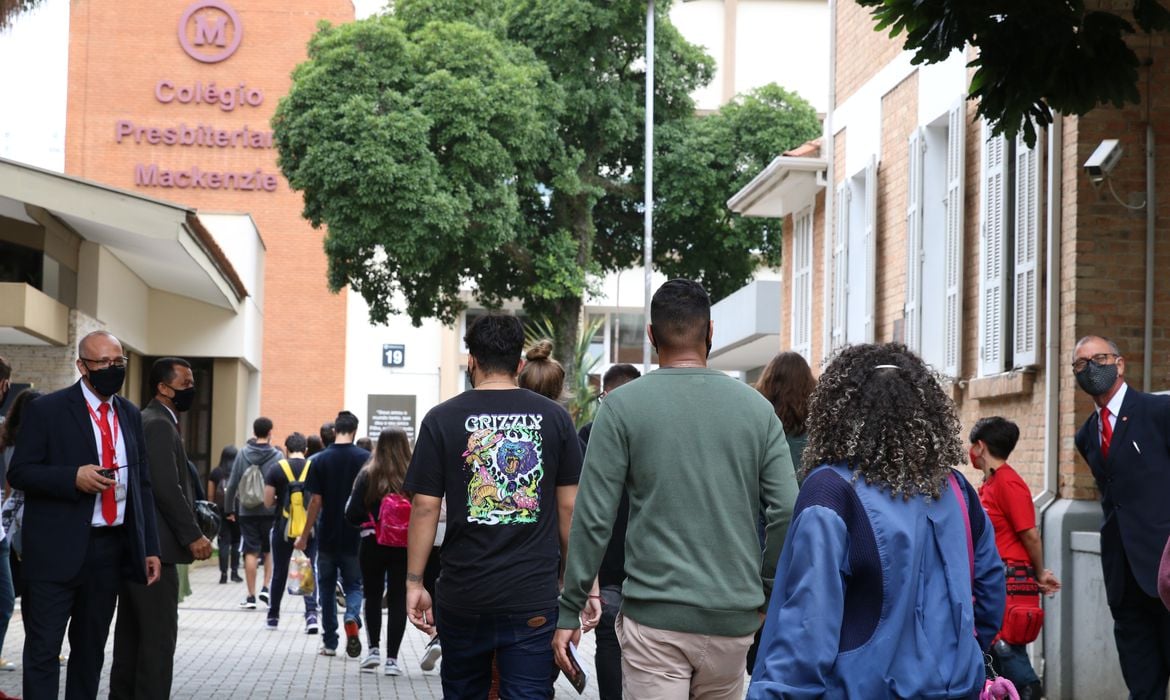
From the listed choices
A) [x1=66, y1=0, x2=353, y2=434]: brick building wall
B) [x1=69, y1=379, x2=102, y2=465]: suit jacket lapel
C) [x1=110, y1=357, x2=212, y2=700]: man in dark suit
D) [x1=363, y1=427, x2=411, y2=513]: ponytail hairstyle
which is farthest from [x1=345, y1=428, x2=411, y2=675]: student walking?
[x1=66, y1=0, x2=353, y2=434]: brick building wall

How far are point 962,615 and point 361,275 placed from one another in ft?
101

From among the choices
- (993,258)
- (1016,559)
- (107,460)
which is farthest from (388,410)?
(107,460)

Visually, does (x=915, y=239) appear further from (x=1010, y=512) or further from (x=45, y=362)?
(x=45, y=362)

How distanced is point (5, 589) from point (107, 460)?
371 cm

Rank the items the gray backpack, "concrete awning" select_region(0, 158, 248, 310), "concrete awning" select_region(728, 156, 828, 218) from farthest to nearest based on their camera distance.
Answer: "concrete awning" select_region(728, 156, 828, 218)
"concrete awning" select_region(0, 158, 248, 310)
the gray backpack

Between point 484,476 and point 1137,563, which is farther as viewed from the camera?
point 1137,563

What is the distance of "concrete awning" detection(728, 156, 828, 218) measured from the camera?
66.3 ft

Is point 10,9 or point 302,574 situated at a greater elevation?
point 10,9

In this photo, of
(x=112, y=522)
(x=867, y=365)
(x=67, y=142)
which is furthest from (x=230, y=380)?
(x=867, y=365)

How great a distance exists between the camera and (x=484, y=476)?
20.1 ft

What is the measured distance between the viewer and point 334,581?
1326 cm

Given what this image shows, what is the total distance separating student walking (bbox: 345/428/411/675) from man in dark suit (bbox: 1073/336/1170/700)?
4.90 m

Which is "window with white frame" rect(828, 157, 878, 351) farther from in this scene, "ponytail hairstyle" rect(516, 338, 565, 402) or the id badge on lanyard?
the id badge on lanyard

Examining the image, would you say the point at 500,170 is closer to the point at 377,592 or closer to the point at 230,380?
the point at 230,380
